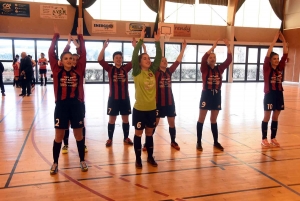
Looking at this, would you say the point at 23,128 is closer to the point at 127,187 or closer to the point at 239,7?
the point at 127,187

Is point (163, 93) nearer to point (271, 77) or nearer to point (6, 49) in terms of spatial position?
point (271, 77)

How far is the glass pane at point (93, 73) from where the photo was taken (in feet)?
61.9

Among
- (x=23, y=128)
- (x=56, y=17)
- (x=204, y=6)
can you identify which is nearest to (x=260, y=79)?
(x=204, y=6)

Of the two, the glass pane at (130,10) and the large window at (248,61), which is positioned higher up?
the glass pane at (130,10)

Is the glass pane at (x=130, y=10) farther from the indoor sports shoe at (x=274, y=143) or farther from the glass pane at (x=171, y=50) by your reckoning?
the indoor sports shoe at (x=274, y=143)

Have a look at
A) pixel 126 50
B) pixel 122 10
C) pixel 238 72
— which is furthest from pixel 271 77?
pixel 238 72

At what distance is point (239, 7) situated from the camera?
65.0 ft

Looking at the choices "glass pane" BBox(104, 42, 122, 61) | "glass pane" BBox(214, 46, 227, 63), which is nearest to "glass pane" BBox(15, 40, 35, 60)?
"glass pane" BBox(104, 42, 122, 61)

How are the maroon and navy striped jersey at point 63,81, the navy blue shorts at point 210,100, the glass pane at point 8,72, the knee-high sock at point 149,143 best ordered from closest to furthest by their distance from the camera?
the maroon and navy striped jersey at point 63,81
the knee-high sock at point 149,143
the navy blue shorts at point 210,100
the glass pane at point 8,72

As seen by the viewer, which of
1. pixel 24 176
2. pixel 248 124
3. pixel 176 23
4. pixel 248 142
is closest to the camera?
pixel 24 176

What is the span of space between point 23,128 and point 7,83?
12556 mm

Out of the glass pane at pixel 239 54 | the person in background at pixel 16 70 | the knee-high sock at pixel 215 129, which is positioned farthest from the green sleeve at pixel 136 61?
the glass pane at pixel 239 54

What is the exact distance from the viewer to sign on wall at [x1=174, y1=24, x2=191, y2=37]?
19312 mm

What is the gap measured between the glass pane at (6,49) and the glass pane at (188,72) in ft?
37.1
